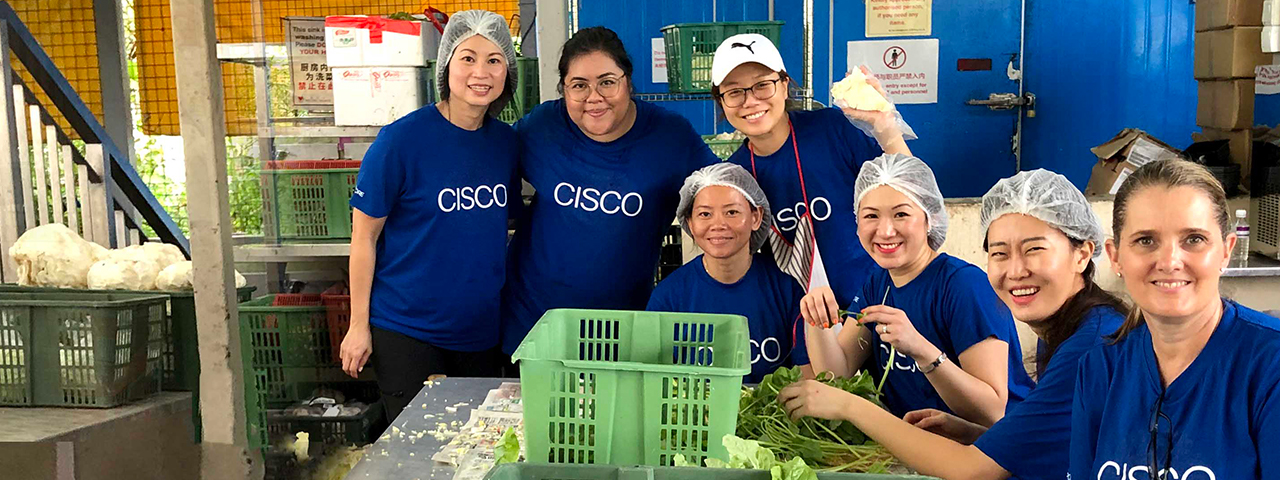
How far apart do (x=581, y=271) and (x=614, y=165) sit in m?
0.39

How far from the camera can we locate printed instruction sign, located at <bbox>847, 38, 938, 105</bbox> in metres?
6.29

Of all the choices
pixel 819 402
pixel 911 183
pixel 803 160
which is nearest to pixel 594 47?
pixel 803 160

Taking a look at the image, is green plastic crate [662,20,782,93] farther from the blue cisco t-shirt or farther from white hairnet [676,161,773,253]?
white hairnet [676,161,773,253]

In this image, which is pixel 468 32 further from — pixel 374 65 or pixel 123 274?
pixel 123 274

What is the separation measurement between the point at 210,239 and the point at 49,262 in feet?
2.51

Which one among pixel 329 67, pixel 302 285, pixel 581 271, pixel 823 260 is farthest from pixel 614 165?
pixel 302 285

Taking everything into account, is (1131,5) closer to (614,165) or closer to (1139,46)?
(1139,46)

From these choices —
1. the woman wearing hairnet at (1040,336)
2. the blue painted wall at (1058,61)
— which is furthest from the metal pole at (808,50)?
the woman wearing hairnet at (1040,336)

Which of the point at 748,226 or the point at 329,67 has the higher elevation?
the point at 329,67

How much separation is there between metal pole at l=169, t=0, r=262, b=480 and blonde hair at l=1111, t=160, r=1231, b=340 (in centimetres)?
343

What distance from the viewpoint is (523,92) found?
4.63m

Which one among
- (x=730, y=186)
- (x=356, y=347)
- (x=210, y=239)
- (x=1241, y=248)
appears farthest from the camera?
(x=1241, y=248)

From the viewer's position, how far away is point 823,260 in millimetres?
3107

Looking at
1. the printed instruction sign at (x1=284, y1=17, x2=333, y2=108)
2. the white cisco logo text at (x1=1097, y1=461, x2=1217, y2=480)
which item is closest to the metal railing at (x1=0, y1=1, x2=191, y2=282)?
the printed instruction sign at (x1=284, y1=17, x2=333, y2=108)
